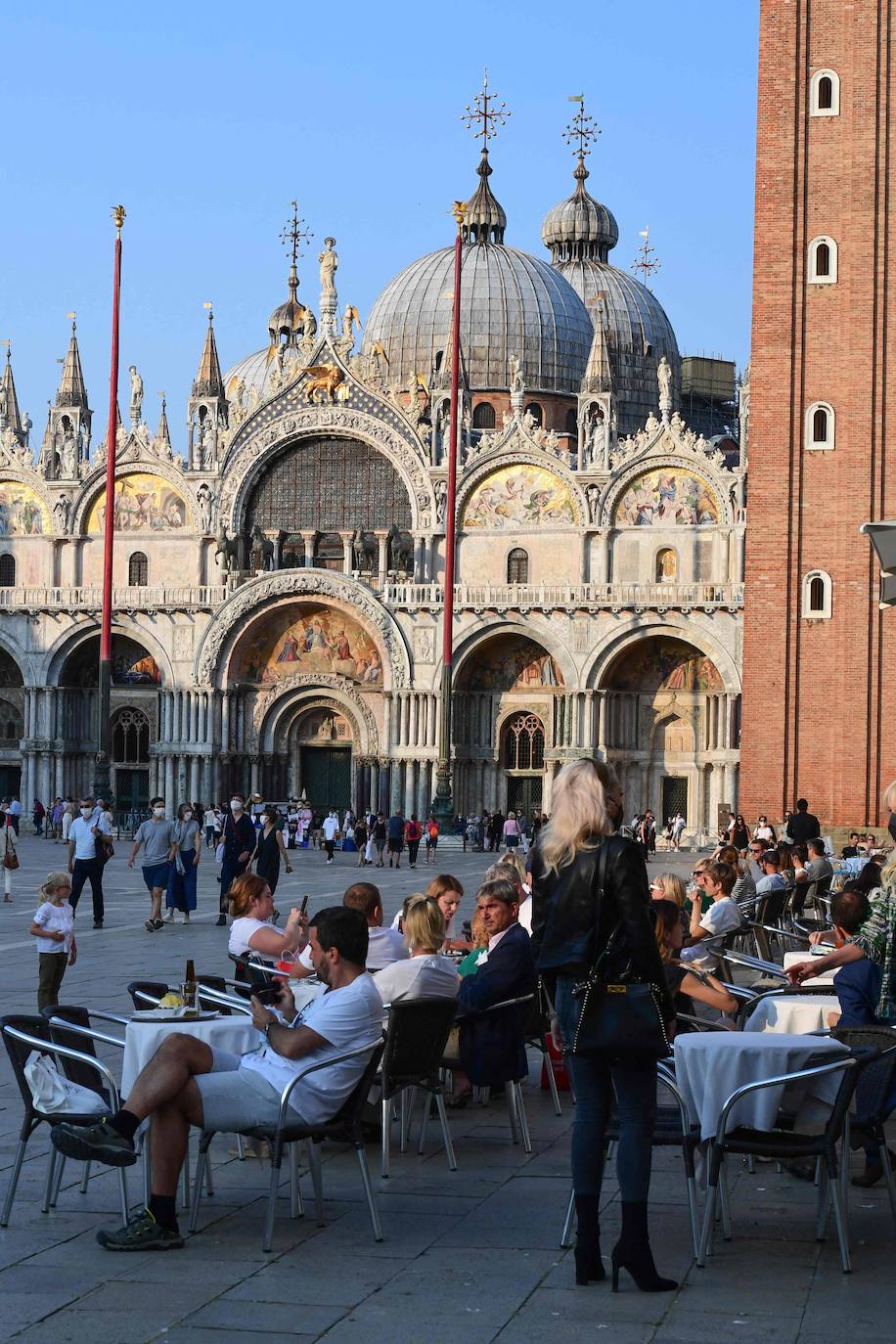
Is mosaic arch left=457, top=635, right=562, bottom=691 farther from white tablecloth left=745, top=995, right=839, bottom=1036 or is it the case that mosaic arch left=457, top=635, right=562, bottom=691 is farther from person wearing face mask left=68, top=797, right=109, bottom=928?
white tablecloth left=745, top=995, right=839, bottom=1036

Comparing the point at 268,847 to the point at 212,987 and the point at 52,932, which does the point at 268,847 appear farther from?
the point at 212,987

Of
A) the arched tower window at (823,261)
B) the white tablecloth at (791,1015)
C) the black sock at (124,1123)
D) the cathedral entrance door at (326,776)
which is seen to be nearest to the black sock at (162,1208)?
the black sock at (124,1123)

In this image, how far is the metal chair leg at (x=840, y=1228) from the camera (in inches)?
274

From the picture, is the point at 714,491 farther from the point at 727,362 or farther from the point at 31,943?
the point at 31,943

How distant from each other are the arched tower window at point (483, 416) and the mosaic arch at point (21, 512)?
13.0 metres

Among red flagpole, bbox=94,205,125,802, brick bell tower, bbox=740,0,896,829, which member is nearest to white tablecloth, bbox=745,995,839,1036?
brick bell tower, bbox=740,0,896,829

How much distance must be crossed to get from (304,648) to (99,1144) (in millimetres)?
43870

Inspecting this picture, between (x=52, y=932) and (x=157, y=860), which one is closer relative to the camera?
(x=52, y=932)

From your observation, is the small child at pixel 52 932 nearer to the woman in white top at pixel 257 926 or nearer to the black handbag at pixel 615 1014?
the woman in white top at pixel 257 926

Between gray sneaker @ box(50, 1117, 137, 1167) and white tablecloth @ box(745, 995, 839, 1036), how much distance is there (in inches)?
124

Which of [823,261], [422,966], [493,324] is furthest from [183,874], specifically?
[493,324]

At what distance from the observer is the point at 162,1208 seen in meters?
7.21

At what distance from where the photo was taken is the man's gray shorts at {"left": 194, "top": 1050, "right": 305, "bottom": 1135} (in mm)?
7469

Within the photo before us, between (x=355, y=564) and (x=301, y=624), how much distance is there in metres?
2.14
